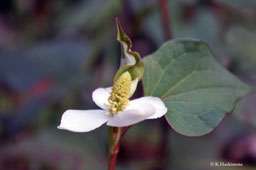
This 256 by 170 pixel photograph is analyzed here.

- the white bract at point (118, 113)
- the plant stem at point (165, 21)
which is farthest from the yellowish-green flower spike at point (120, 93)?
the plant stem at point (165, 21)

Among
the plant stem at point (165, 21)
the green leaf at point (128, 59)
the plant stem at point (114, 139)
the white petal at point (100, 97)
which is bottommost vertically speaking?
the plant stem at point (114, 139)

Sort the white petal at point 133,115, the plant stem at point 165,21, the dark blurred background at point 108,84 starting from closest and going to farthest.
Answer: the white petal at point 133,115 < the plant stem at point 165,21 < the dark blurred background at point 108,84

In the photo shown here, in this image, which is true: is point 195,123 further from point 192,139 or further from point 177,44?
point 192,139

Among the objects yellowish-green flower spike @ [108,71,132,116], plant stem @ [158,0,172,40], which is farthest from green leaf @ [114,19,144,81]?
plant stem @ [158,0,172,40]

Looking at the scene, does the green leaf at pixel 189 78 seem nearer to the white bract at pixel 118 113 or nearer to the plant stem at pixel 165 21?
the white bract at pixel 118 113

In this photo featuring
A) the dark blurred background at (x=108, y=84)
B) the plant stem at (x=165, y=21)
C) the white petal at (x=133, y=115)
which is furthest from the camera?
the dark blurred background at (x=108, y=84)

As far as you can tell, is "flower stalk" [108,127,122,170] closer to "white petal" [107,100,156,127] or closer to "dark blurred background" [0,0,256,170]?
"white petal" [107,100,156,127]

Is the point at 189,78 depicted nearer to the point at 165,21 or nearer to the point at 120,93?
the point at 120,93
